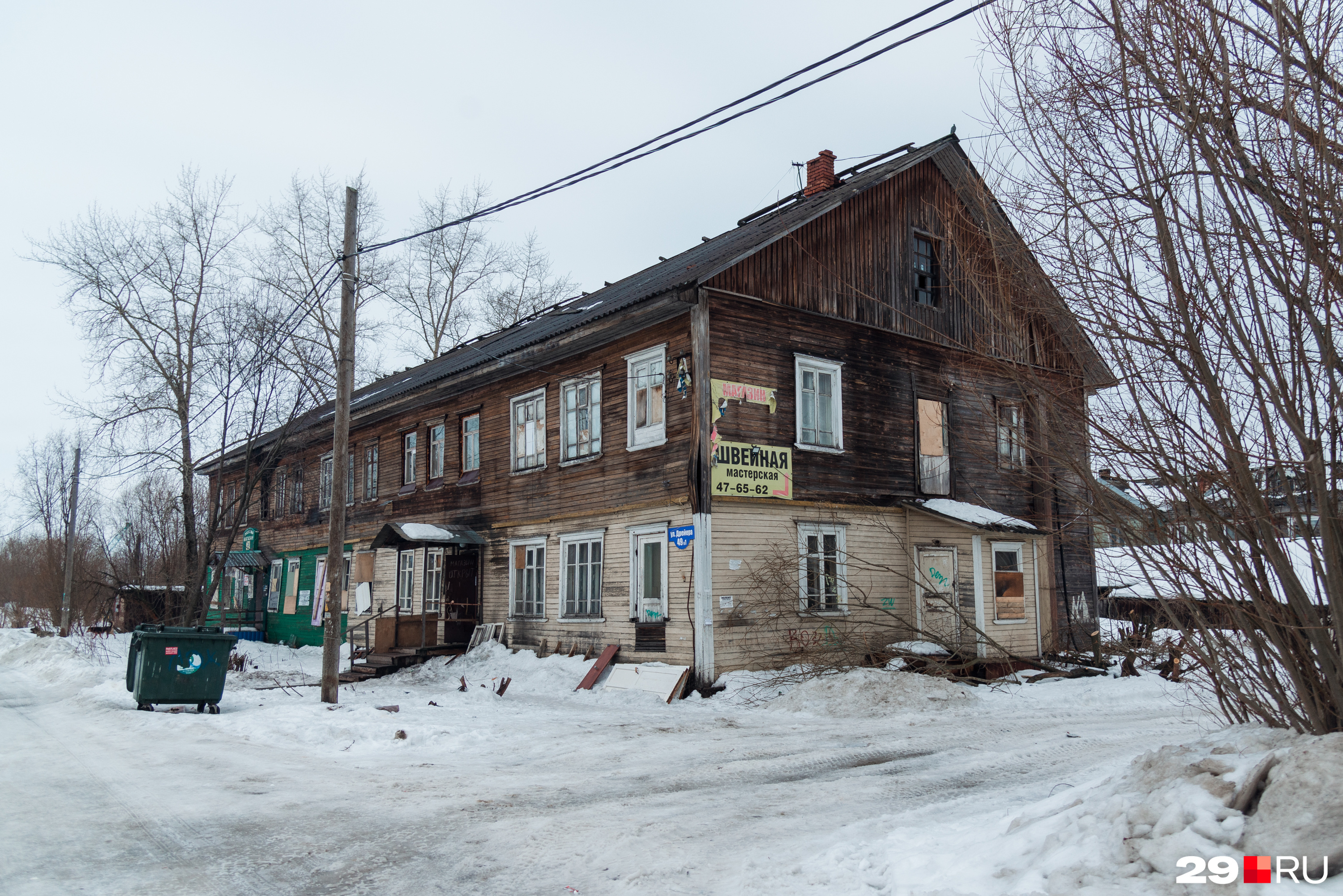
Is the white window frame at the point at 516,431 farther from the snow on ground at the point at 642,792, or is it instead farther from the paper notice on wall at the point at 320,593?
the paper notice on wall at the point at 320,593

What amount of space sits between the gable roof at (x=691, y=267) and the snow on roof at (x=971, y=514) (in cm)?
598

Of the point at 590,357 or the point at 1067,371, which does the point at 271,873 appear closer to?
the point at 1067,371

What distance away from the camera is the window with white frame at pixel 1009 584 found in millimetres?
17766

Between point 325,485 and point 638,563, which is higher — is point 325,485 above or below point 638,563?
above

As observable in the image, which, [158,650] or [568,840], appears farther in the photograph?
[158,650]

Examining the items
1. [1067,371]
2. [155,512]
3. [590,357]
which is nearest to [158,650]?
[590,357]

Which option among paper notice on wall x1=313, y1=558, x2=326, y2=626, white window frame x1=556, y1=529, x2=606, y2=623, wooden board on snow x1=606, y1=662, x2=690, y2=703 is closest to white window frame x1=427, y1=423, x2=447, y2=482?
white window frame x1=556, y1=529, x2=606, y2=623

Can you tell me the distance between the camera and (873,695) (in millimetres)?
13008

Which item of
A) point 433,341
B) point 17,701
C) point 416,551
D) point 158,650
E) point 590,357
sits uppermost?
point 433,341

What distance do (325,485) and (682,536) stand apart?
17.4 meters

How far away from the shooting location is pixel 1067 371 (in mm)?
6312

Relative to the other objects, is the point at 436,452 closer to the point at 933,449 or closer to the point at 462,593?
the point at 462,593

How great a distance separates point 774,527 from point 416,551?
1119cm

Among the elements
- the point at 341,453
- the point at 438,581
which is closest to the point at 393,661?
the point at 438,581
